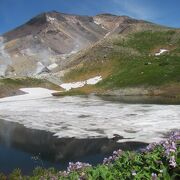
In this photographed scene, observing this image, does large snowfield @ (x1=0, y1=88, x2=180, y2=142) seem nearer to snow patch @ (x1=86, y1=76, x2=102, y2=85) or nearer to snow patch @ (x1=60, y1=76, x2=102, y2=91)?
snow patch @ (x1=60, y1=76, x2=102, y2=91)

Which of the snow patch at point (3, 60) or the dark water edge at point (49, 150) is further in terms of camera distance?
the snow patch at point (3, 60)

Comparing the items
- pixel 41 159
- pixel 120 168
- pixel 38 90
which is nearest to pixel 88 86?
pixel 38 90

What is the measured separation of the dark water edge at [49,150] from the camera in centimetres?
2127

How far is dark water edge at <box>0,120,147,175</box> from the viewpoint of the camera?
21.3 m

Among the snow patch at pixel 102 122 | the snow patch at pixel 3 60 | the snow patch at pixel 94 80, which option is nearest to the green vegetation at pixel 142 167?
the snow patch at pixel 102 122

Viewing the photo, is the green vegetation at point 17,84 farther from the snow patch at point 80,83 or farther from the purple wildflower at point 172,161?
the purple wildflower at point 172,161

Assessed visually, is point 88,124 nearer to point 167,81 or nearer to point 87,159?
point 87,159

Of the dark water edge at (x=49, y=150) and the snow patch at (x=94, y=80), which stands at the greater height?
the snow patch at (x=94, y=80)

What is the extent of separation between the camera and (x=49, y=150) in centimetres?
2461

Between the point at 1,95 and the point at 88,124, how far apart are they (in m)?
43.4

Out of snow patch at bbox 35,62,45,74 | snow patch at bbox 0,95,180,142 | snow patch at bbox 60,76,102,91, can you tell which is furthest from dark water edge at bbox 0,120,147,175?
snow patch at bbox 35,62,45,74

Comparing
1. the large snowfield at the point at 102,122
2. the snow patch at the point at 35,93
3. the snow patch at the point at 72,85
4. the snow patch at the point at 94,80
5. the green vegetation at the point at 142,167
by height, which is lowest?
the green vegetation at the point at 142,167

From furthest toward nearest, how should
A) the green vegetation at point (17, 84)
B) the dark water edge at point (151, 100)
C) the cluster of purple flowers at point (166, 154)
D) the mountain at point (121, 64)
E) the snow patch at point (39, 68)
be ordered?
the snow patch at point (39, 68)
the green vegetation at point (17, 84)
the mountain at point (121, 64)
the dark water edge at point (151, 100)
the cluster of purple flowers at point (166, 154)

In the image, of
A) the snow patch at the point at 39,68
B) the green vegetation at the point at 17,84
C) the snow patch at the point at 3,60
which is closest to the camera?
the green vegetation at the point at 17,84
